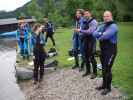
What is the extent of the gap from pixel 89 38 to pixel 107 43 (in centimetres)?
206

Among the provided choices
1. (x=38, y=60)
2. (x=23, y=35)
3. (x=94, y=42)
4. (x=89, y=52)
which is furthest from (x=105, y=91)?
(x=23, y=35)

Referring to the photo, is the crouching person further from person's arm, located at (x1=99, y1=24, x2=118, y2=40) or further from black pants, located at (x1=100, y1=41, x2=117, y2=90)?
person's arm, located at (x1=99, y1=24, x2=118, y2=40)

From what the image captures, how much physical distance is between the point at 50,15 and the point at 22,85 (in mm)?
52910

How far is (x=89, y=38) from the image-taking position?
514 inches

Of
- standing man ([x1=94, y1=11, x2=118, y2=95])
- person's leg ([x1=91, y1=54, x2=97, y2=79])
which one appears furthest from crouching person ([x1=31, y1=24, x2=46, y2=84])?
standing man ([x1=94, y1=11, x2=118, y2=95])

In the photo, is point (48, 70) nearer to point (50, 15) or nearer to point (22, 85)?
point (22, 85)

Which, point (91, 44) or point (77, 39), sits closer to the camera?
point (91, 44)

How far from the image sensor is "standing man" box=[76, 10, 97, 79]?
12.9 meters

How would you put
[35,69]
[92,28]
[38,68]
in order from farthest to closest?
1. [38,68]
2. [35,69]
3. [92,28]

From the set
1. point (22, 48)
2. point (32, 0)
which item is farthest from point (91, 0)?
point (22, 48)

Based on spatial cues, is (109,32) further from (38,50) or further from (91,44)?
(38,50)

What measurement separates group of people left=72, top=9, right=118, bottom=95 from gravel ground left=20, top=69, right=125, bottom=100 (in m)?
0.26

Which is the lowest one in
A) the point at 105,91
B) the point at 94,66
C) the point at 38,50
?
the point at 105,91

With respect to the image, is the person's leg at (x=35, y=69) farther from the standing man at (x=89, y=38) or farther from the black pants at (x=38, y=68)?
the standing man at (x=89, y=38)
